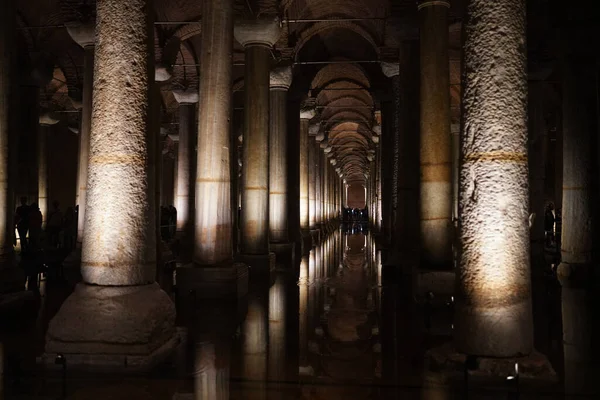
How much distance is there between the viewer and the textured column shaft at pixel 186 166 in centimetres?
2038

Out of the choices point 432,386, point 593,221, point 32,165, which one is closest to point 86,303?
point 432,386

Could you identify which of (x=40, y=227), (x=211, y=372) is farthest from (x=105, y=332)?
(x=40, y=227)

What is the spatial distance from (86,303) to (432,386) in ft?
12.2

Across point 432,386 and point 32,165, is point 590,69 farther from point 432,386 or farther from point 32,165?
point 32,165

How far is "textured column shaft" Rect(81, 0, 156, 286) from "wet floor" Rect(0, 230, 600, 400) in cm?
119

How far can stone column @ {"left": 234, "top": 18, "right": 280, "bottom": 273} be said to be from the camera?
1266 centimetres

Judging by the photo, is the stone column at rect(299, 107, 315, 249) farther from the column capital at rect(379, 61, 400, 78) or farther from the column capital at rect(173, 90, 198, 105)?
the column capital at rect(379, 61, 400, 78)

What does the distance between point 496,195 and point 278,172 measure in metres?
11.9

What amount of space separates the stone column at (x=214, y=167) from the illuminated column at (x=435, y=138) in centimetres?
348

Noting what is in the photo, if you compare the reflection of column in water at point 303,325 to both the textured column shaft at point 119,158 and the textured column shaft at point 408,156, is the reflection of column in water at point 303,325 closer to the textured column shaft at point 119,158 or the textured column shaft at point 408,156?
the textured column shaft at point 119,158

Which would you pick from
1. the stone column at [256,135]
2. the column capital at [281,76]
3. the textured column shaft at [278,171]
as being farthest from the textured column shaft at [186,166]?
the stone column at [256,135]

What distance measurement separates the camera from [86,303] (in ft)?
19.4

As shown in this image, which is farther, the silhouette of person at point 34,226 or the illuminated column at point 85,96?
the silhouette of person at point 34,226

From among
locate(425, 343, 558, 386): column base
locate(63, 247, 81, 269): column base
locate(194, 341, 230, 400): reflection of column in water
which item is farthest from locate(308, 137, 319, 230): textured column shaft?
locate(425, 343, 558, 386): column base
